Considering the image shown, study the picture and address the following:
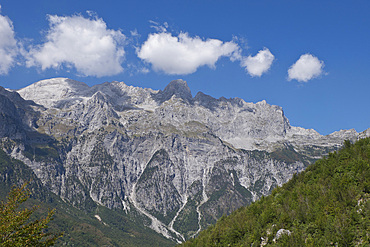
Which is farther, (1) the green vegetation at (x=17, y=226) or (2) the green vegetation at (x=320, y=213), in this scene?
(2) the green vegetation at (x=320, y=213)

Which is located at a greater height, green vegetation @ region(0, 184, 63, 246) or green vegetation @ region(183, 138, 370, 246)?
green vegetation @ region(183, 138, 370, 246)

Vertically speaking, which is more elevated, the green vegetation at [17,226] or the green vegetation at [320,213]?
the green vegetation at [320,213]

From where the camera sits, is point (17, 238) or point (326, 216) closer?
point (17, 238)

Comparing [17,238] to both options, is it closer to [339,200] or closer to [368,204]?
[368,204]

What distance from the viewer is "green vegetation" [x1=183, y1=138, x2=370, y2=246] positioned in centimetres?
8225

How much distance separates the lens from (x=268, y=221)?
112125 millimetres

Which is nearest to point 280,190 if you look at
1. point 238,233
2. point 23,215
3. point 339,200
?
point 238,233

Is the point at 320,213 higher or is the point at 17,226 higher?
the point at 320,213

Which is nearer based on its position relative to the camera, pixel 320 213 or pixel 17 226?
pixel 17 226

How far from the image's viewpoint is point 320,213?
94.6 metres

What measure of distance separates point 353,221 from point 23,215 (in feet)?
250

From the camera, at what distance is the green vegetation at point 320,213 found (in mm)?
82250

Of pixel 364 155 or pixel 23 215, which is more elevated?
pixel 364 155

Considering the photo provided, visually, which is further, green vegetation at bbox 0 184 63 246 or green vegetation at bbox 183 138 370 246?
green vegetation at bbox 183 138 370 246
